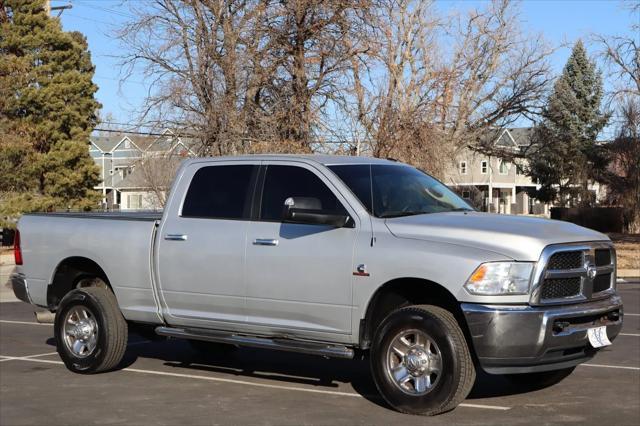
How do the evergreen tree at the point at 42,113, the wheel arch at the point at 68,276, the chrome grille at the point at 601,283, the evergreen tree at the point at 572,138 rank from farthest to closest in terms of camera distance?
the evergreen tree at the point at 572,138
the evergreen tree at the point at 42,113
the wheel arch at the point at 68,276
the chrome grille at the point at 601,283

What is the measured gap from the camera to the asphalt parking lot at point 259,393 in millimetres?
6906

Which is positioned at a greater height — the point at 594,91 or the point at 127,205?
the point at 594,91

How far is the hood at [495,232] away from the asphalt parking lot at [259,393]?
4.41 feet

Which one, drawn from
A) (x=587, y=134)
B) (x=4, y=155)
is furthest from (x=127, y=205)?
(x=4, y=155)

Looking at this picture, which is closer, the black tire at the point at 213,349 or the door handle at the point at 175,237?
the door handle at the point at 175,237

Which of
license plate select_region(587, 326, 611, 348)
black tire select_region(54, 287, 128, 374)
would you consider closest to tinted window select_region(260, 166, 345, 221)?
black tire select_region(54, 287, 128, 374)

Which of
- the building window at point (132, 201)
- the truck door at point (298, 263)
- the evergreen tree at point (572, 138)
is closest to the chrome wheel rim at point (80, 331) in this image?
A: the truck door at point (298, 263)

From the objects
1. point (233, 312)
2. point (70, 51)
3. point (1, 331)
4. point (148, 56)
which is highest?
point (70, 51)

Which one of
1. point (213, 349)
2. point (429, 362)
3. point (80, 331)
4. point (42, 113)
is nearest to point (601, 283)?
point (429, 362)

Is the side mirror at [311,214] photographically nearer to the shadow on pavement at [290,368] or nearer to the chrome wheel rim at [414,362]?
the chrome wheel rim at [414,362]

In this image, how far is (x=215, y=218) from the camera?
8.21 meters

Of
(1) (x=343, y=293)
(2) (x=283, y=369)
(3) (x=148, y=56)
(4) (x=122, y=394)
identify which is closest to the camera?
(1) (x=343, y=293)

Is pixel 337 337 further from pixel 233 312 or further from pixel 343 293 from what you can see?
pixel 233 312

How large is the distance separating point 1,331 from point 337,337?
6860 mm
